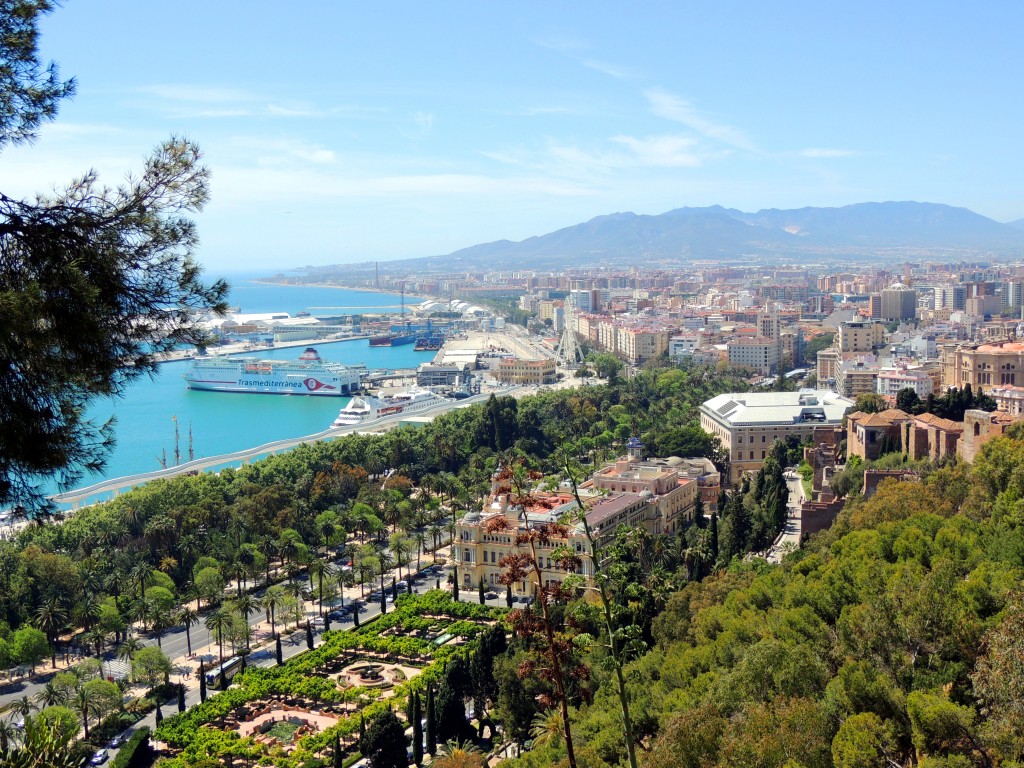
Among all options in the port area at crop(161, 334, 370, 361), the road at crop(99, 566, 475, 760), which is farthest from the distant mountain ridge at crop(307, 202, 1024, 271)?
the road at crop(99, 566, 475, 760)

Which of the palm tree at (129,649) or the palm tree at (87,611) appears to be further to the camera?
the palm tree at (87,611)

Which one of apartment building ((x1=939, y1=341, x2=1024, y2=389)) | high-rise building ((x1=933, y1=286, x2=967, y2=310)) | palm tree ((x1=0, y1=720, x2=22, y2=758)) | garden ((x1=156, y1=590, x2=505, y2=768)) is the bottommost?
garden ((x1=156, y1=590, x2=505, y2=768))

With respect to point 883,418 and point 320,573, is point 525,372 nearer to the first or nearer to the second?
point 883,418

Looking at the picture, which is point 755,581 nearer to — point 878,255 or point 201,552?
point 201,552

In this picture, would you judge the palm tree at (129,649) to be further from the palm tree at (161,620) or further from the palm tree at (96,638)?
the palm tree at (161,620)

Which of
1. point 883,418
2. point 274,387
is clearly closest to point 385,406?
point 274,387

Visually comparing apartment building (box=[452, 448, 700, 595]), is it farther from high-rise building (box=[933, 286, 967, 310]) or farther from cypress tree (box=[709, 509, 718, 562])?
high-rise building (box=[933, 286, 967, 310])

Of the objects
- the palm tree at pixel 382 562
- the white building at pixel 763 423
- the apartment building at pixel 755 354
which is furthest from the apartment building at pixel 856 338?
the palm tree at pixel 382 562
